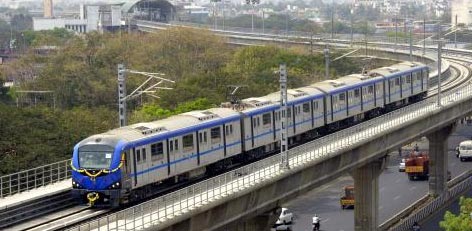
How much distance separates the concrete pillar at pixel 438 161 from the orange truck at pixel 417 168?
329 centimetres

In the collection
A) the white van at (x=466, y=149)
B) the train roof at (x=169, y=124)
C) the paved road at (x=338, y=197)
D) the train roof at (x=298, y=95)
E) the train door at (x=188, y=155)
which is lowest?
the paved road at (x=338, y=197)

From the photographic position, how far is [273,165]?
5125cm

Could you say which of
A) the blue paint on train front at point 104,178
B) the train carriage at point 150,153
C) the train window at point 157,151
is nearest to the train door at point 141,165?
the train carriage at point 150,153

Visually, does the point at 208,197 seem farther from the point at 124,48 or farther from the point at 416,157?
the point at 124,48

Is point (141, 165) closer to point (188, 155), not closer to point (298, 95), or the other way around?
point (188, 155)

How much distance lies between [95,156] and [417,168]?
47977mm

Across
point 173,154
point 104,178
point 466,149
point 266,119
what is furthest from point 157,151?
point 466,149

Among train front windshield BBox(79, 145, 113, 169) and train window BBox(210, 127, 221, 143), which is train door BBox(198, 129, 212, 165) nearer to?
train window BBox(210, 127, 221, 143)

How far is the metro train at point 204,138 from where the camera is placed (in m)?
42.4

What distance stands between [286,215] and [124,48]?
73.8 m

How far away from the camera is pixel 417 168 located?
285ft

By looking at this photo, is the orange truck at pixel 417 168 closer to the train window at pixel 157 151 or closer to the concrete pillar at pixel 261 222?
the concrete pillar at pixel 261 222

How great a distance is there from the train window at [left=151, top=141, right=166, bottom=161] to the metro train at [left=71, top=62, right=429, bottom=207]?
0.13 feet

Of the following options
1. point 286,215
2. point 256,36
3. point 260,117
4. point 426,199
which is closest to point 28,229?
point 260,117
